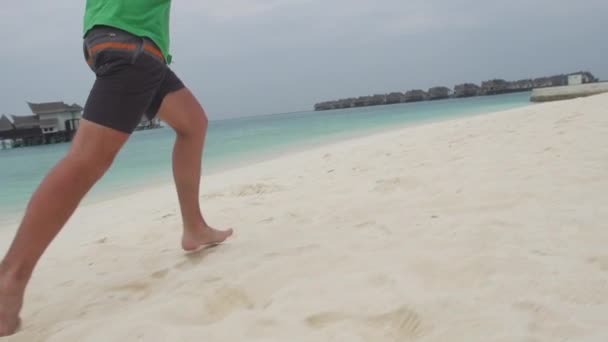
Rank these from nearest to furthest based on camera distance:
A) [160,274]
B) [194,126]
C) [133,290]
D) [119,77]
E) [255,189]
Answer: [119,77] < [133,290] < [160,274] < [194,126] < [255,189]

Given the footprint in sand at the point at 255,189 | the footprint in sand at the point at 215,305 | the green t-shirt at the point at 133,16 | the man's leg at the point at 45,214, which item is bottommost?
the footprint in sand at the point at 255,189

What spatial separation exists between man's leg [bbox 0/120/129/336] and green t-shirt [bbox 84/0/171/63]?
328 millimetres

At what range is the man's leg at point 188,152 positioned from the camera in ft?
5.44

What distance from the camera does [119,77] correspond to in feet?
4.25

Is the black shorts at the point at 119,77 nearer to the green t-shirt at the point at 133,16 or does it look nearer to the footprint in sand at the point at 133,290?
the green t-shirt at the point at 133,16

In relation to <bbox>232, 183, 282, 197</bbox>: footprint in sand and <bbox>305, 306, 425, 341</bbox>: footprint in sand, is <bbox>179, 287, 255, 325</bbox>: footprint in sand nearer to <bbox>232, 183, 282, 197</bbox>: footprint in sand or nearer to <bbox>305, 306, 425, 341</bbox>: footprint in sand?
<bbox>305, 306, 425, 341</bbox>: footprint in sand

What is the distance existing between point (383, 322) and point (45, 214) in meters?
→ 0.96

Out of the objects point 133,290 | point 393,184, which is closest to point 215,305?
point 133,290

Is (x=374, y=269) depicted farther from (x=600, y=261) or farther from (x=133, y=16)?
(x=133, y=16)

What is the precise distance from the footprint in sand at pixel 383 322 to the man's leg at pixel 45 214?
77 cm

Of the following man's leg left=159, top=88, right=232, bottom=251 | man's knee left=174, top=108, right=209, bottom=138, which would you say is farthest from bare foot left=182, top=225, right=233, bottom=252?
man's knee left=174, top=108, right=209, bottom=138

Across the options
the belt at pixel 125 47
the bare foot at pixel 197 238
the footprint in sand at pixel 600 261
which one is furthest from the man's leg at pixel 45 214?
the footprint in sand at pixel 600 261

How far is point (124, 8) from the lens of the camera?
4.44 ft

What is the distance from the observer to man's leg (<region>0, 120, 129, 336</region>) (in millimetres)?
1209
